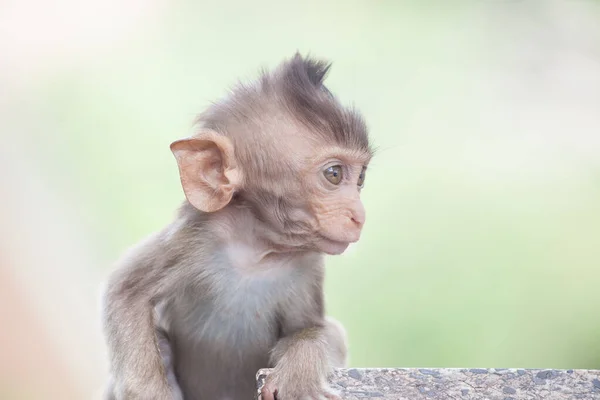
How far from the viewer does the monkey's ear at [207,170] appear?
235cm

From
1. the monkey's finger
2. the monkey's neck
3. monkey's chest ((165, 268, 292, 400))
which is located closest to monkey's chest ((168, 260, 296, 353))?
monkey's chest ((165, 268, 292, 400))

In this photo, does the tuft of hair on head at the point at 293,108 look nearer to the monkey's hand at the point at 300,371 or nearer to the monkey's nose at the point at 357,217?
the monkey's nose at the point at 357,217

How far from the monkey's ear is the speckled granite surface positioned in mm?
Result: 559

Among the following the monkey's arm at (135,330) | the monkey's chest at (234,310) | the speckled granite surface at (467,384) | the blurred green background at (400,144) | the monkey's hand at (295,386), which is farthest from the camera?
the blurred green background at (400,144)

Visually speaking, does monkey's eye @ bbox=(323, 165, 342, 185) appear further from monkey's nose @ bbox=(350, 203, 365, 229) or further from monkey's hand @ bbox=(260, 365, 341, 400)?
monkey's hand @ bbox=(260, 365, 341, 400)

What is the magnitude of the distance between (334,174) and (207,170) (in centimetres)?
39

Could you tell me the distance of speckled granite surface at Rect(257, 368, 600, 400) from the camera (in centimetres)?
223

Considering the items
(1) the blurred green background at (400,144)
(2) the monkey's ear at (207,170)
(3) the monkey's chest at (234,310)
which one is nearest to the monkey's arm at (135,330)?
(3) the monkey's chest at (234,310)

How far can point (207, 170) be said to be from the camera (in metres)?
2.38

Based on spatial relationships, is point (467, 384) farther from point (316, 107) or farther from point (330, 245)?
point (316, 107)

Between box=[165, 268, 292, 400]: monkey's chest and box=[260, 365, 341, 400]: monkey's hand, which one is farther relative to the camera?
box=[165, 268, 292, 400]: monkey's chest

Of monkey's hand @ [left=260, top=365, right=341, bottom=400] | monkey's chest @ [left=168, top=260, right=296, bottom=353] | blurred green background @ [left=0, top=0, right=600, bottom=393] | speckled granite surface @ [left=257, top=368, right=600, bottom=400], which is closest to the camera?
speckled granite surface @ [left=257, top=368, right=600, bottom=400]

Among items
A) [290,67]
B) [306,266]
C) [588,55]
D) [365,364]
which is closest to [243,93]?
[290,67]

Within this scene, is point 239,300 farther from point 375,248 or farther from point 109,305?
point 375,248
